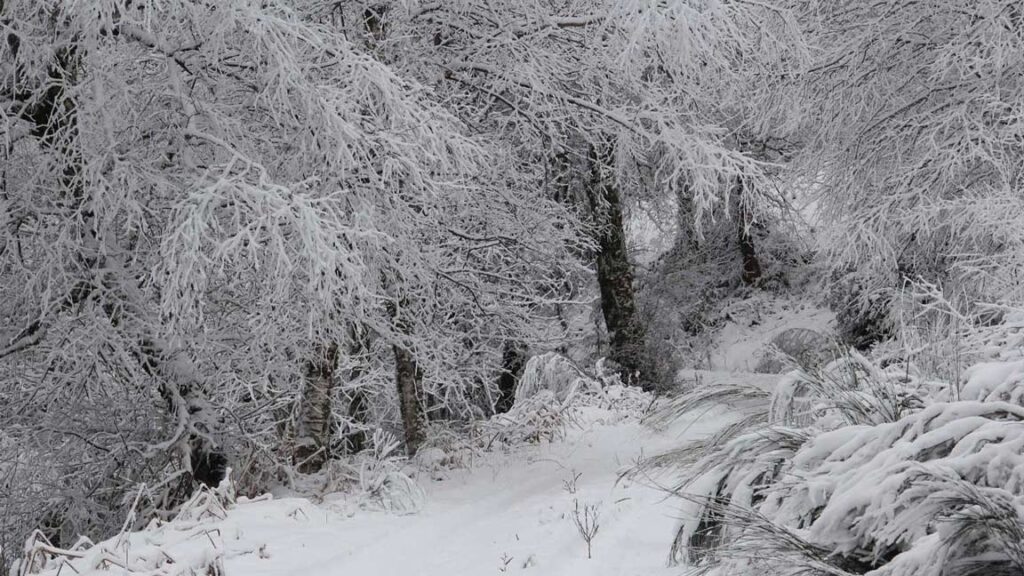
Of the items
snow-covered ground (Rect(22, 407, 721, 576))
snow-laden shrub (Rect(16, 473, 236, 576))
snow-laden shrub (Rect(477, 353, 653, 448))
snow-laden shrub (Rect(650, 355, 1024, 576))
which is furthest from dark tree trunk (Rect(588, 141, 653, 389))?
snow-laden shrub (Rect(650, 355, 1024, 576))

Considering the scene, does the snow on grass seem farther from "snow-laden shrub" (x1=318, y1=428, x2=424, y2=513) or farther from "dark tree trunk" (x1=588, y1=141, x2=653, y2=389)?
"dark tree trunk" (x1=588, y1=141, x2=653, y2=389)

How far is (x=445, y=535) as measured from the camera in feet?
19.2

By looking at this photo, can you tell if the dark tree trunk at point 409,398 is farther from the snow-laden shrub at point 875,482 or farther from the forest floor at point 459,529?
the snow-laden shrub at point 875,482

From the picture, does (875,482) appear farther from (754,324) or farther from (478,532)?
(754,324)

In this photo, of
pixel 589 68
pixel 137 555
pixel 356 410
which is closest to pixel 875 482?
pixel 137 555

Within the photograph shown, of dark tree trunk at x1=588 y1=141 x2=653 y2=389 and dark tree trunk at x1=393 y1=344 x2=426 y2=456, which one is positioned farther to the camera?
dark tree trunk at x1=588 y1=141 x2=653 y2=389

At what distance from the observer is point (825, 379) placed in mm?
3105

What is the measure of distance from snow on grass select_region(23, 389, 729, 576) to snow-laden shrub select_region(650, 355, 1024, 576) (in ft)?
Result: 1.62

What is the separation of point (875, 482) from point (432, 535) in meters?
3.97

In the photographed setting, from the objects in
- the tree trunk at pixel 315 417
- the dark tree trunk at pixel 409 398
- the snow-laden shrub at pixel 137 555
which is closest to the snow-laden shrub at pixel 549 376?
the dark tree trunk at pixel 409 398

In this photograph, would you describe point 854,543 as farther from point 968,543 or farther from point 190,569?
point 190,569

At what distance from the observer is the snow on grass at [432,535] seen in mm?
4238

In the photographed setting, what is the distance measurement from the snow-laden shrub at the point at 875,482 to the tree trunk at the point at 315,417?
17.1 feet

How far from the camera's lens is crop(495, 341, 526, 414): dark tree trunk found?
41.8ft
